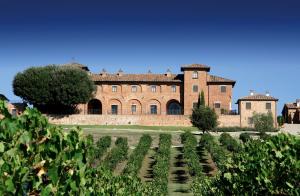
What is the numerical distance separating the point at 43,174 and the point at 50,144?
311 millimetres

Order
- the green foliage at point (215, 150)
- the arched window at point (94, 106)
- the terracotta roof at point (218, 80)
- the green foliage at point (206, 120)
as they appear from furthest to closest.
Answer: the arched window at point (94, 106)
the terracotta roof at point (218, 80)
the green foliage at point (206, 120)
the green foliage at point (215, 150)

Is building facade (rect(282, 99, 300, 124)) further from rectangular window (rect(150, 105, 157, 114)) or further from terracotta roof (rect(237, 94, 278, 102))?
rectangular window (rect(150, 105, 157, 114))

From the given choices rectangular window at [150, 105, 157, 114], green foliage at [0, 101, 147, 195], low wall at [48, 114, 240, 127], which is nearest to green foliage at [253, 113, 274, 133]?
low wall at [48, 114, 240, 127]

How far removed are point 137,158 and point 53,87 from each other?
31.6 meters

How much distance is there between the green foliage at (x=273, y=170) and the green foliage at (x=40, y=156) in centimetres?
624

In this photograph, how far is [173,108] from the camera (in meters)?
71.6

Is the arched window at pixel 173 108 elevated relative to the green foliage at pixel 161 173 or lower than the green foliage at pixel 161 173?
elevated

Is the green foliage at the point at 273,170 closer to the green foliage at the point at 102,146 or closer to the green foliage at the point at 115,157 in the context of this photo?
the green foliage at the point at 115,157

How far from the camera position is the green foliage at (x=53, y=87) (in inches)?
2425

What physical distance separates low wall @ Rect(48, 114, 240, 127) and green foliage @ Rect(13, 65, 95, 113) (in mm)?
2002

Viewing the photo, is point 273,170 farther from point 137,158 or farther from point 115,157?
point 115,157

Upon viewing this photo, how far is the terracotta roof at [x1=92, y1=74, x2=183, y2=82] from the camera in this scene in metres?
70.8

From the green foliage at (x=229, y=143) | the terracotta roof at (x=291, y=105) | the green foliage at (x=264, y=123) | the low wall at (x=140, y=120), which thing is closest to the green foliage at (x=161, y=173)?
the green foliage at (x=229, y=143)

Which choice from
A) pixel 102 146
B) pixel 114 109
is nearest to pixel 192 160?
pixel 102 146
